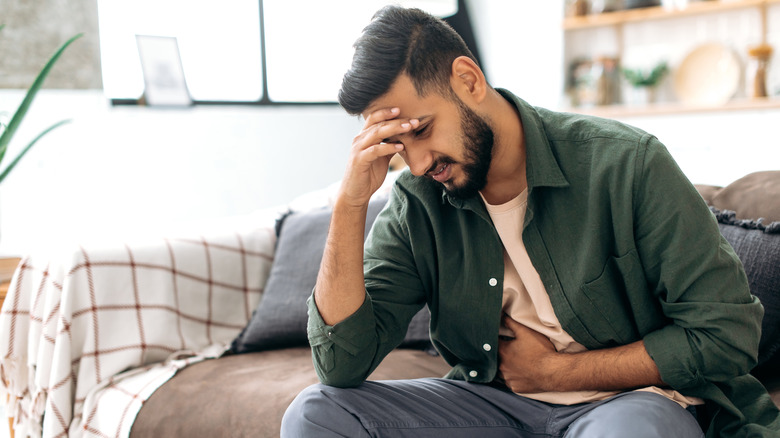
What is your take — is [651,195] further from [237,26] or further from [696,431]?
[237,26]

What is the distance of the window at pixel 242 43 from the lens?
3.38m

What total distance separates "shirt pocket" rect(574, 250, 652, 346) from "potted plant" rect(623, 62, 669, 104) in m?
3.17

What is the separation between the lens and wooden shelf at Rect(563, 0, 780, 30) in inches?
144

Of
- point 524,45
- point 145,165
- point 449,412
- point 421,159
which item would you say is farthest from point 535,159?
point 524,45

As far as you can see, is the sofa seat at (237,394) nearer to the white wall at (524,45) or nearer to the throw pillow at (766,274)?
the throw pillow at (766,274)

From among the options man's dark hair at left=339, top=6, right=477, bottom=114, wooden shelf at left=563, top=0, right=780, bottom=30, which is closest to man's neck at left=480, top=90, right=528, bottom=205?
man's dark hair at left=339, top=6, right=477, bottom=114

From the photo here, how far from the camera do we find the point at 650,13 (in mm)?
3934

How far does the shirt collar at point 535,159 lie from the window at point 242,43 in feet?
5.94

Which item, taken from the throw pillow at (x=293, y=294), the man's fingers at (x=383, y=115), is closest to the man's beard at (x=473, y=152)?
the man's fingers at (x=383, y=115)

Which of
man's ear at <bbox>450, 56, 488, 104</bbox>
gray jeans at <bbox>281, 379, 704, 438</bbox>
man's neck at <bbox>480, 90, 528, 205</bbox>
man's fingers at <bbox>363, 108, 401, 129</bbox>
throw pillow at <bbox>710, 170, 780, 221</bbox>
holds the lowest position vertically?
gray jeans at <bbox>281, 379, 704, 438</bbox>

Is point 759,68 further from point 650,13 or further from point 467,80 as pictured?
point 467,80

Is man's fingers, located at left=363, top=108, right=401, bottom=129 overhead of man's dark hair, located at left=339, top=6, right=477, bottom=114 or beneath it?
beneath

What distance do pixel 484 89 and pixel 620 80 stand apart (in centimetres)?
333

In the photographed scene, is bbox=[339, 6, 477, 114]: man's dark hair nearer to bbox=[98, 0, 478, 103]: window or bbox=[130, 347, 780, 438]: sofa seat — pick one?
bbox=[130, 347, 780, 438]: sofa seat
